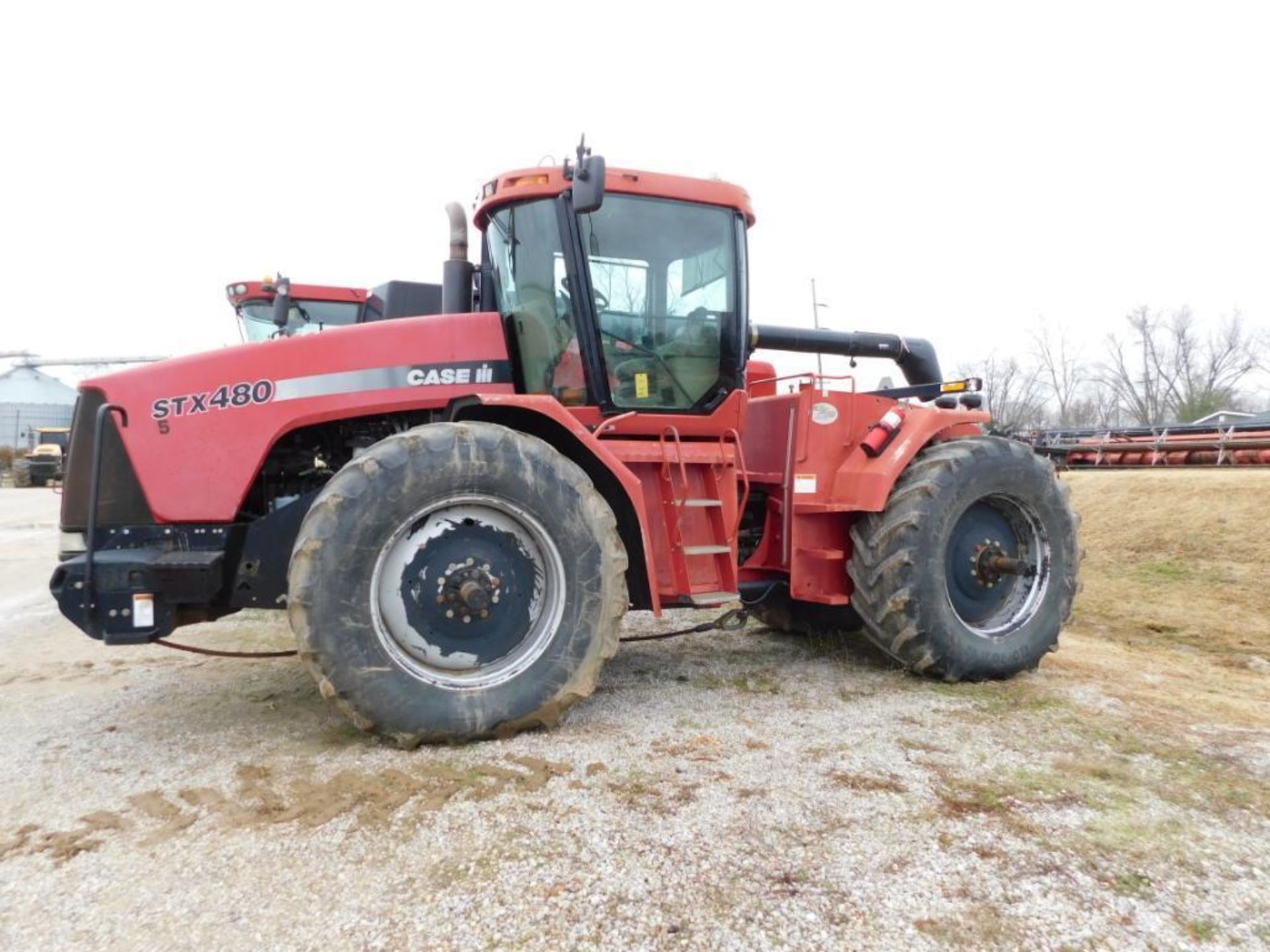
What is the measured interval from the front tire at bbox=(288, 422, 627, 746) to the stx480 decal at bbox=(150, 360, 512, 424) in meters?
0.49

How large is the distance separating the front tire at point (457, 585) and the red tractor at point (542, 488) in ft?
0.04

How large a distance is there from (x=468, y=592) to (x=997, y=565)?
3.02 m

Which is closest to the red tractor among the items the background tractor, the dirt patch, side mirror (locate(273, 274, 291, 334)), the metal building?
the dirt patch

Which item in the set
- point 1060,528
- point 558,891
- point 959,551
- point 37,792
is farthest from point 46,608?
point 1060,528

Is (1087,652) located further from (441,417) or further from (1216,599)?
(441,417)

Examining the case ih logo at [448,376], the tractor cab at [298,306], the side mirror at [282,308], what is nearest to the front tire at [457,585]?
the case ih logo at [448,376]

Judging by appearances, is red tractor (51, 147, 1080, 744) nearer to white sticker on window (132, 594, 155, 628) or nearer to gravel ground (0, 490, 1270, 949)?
white sticker on window (132, 594, 155, 628)

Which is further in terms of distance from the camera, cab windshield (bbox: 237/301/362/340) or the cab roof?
cab windshield (bbox: 237/301/362/340)

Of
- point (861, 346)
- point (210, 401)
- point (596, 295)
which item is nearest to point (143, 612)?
point (210, 401)

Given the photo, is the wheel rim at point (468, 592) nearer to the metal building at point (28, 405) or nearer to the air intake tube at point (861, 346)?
the air intake tube at point (861, 346)

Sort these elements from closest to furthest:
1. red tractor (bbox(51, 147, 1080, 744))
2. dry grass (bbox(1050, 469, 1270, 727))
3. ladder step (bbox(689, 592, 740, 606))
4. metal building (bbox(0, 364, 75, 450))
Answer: red tractor (bbox(51, 147, 1080, 744)) → ladder step (bbox(689, 592, 740, 606)) → dry grass (bbox(1050, 469, 1270, 727)) → metal building (bbox(0, 364, 75, 450))

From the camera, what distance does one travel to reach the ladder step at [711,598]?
12.8 ft

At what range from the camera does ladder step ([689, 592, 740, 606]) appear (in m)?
3.91

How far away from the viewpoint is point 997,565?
4.45 meters
